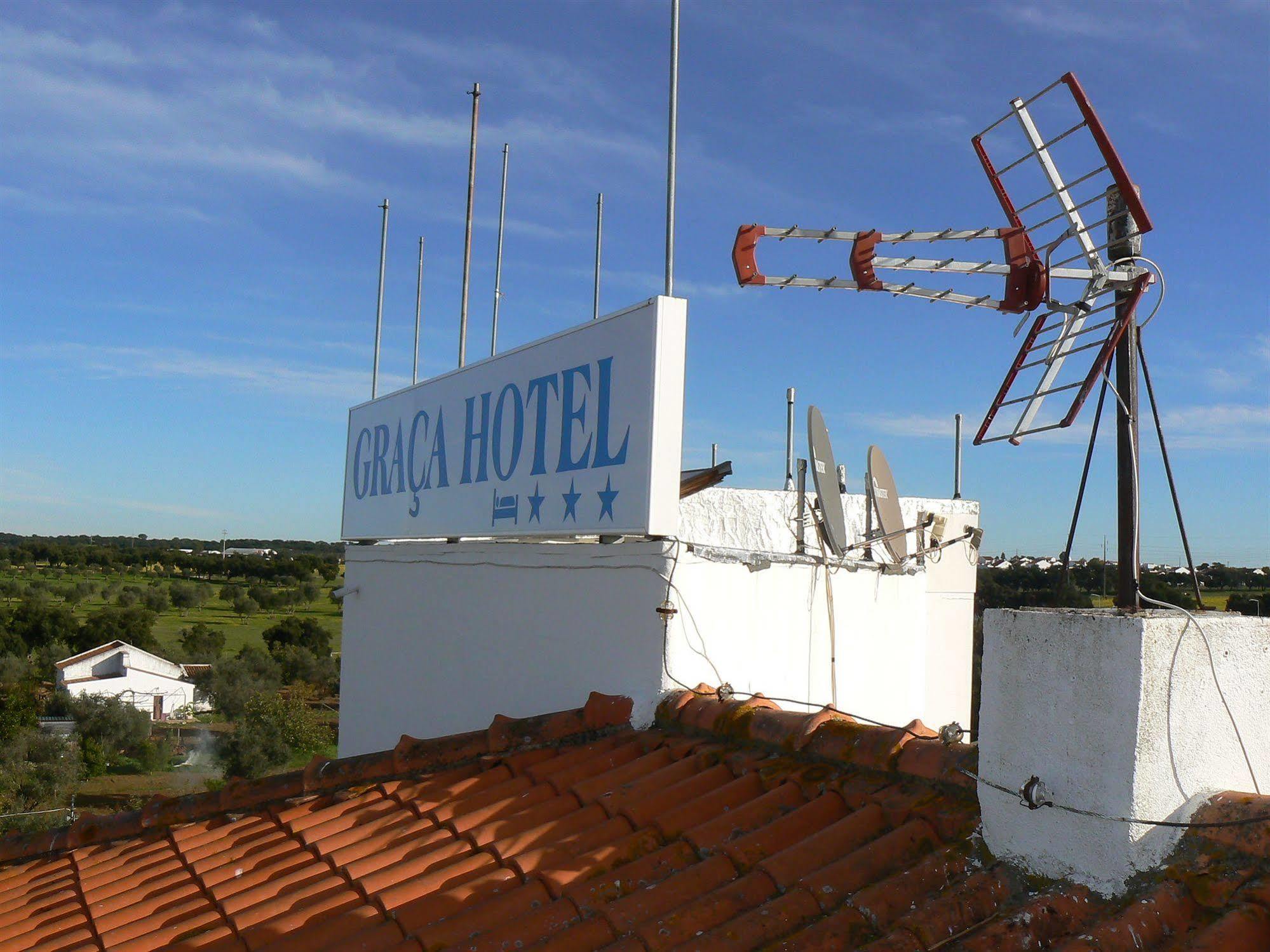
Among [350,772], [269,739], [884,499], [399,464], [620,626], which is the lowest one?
[269,739]

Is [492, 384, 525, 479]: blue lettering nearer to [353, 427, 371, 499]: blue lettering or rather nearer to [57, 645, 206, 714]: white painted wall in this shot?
[353, 427, 371, 499]: blue lettering

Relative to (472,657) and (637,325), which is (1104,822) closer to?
(637,325)

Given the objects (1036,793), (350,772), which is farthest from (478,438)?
(1036,793)

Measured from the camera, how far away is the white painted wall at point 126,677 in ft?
180

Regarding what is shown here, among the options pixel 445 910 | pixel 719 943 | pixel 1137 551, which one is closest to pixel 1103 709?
pixel 1137 551

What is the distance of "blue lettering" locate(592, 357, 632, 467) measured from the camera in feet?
18.6

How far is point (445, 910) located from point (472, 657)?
3.43m

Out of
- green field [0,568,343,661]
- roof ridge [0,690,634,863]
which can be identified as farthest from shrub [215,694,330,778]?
roof ridge [0,690,634,863]

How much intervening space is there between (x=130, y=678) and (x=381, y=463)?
2126 inches

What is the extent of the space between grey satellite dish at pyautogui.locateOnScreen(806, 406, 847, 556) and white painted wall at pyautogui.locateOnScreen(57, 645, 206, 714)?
181ft

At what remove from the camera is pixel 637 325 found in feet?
18.1

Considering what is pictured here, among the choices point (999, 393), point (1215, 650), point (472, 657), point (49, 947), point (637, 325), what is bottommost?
point (49, 947)

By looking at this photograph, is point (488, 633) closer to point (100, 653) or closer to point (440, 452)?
point (440, 452)

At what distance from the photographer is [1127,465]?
10.9ft
